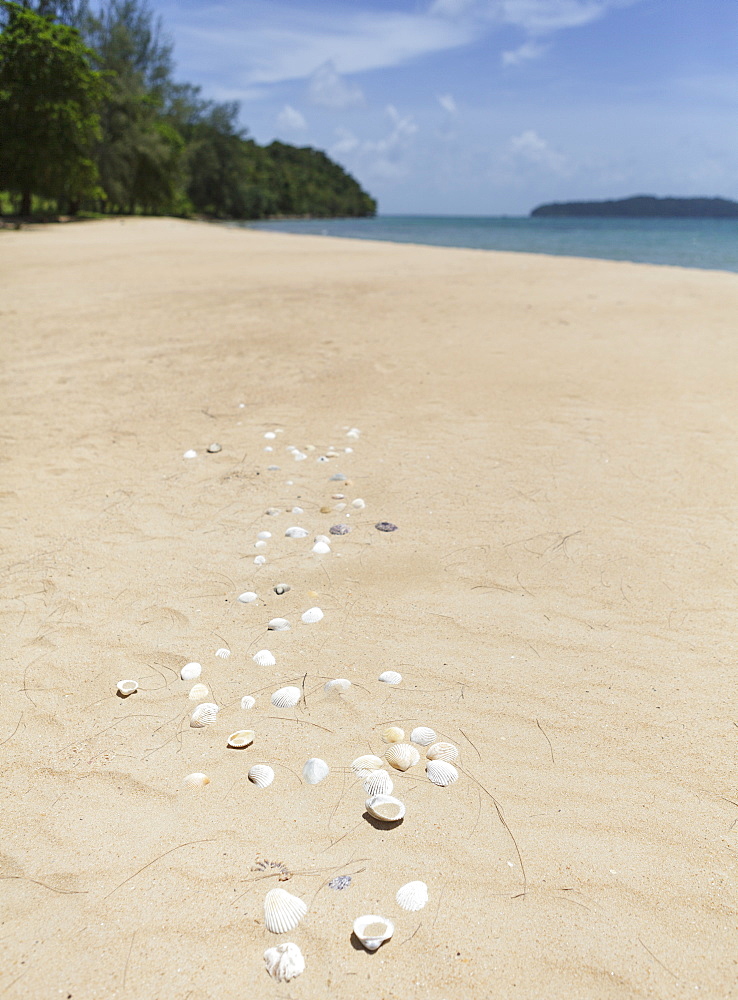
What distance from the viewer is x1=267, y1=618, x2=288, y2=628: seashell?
2930mm

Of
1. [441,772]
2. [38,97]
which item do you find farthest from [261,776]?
[38,97]


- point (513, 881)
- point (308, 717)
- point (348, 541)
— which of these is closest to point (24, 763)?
point (308, 717)

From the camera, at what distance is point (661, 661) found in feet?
8.90

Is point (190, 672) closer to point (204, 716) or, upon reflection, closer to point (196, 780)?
point (204, 716)

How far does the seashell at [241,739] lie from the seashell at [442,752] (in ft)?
2.01

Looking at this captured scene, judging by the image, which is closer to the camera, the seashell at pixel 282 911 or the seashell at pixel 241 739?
the seashell at pixel 282 911

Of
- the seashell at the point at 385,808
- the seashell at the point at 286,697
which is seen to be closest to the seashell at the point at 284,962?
the seashell at the point at 385,808

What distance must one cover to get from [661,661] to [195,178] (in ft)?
238

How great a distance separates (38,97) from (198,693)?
112 ft

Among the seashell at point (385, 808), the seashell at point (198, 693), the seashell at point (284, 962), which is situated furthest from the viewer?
the seashell at point (198, 693)

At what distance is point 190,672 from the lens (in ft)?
8.66

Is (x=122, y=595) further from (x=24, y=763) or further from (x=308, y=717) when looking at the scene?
(x=308, y=717)

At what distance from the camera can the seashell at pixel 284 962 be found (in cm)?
160

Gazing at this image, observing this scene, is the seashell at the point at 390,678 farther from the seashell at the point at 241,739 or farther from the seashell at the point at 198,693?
the seashell at the point at 198,693
